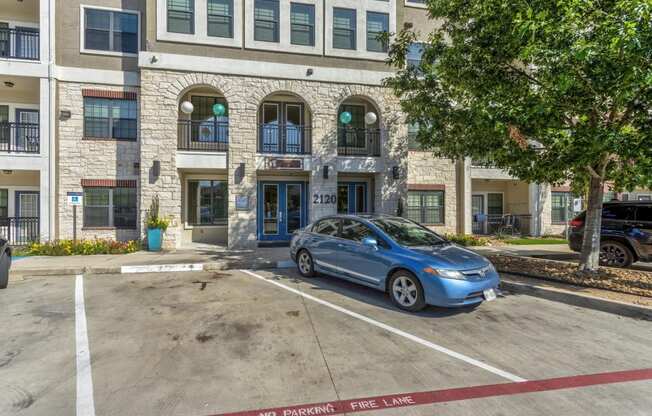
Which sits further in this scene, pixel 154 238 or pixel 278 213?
pixel 278 213

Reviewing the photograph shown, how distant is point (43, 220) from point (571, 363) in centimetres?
1521

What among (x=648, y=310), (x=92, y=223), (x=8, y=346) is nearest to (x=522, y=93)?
(x=648, y=310)

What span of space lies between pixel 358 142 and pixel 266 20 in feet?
20.1

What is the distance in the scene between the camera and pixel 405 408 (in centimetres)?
296

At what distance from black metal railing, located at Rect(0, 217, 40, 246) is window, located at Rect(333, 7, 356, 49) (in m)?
13.8

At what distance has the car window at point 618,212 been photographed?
29.2ft

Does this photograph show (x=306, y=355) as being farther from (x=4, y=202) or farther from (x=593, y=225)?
(x=4, y=202)

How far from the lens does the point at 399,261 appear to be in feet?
18.5

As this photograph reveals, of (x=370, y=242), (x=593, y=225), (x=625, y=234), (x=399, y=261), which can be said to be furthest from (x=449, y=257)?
(x=625, y=234)

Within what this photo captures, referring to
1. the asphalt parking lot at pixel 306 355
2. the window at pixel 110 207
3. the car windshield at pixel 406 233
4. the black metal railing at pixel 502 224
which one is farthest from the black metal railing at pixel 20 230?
the black metal railing at pixel 502 224

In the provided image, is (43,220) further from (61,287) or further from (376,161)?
(376,161)

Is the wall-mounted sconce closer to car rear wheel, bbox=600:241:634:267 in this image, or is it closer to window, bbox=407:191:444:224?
window, bbox=407:191:444:224

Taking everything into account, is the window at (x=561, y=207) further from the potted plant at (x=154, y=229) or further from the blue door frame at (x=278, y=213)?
the potted plant at (x=154, y=229)

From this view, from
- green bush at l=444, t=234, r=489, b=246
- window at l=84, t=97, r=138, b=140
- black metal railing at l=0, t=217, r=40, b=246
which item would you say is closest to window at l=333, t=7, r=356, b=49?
window at l=84, t=97, r=138, b=140
